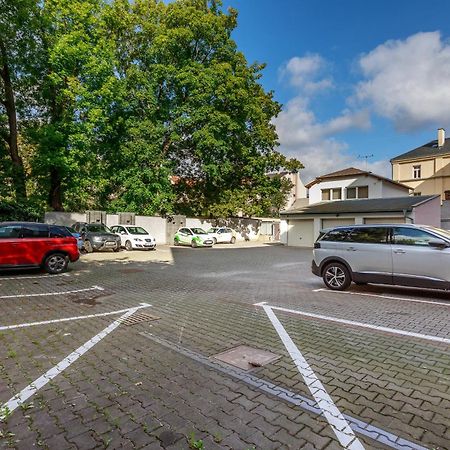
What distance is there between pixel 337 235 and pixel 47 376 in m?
7.49

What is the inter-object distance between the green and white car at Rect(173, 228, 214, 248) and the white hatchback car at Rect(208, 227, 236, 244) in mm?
3459

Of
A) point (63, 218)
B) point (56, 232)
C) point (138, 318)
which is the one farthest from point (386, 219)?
point (63, 218)

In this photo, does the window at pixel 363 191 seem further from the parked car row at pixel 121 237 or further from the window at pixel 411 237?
the window at pixel 411 237

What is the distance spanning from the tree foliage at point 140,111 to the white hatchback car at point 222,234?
7.82 feet

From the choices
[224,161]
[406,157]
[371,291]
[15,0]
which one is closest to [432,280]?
[371,291]

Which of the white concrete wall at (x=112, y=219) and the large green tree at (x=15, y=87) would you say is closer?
the large green tree at (x=15, y=87)

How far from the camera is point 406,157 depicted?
1779 inches

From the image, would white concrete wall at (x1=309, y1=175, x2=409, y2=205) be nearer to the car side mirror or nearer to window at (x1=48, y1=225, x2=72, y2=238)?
the car side mirror

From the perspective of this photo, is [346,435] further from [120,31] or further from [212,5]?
[212,5]

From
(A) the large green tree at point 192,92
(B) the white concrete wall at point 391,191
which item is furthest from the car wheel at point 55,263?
(B) the white concrete wall at point 391,191

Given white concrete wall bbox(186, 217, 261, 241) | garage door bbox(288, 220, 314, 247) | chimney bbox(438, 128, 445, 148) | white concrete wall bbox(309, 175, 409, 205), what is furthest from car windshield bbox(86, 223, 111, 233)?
chimney bbox(438, 128, 445, 148)

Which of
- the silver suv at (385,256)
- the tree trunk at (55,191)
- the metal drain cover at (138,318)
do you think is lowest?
the metal drain cover at (138,318)

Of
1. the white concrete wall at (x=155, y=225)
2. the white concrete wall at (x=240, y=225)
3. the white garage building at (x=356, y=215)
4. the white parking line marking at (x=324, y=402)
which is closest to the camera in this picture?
the white parking line marking at (x=324, y=402)

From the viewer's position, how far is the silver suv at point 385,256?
24.8ft
